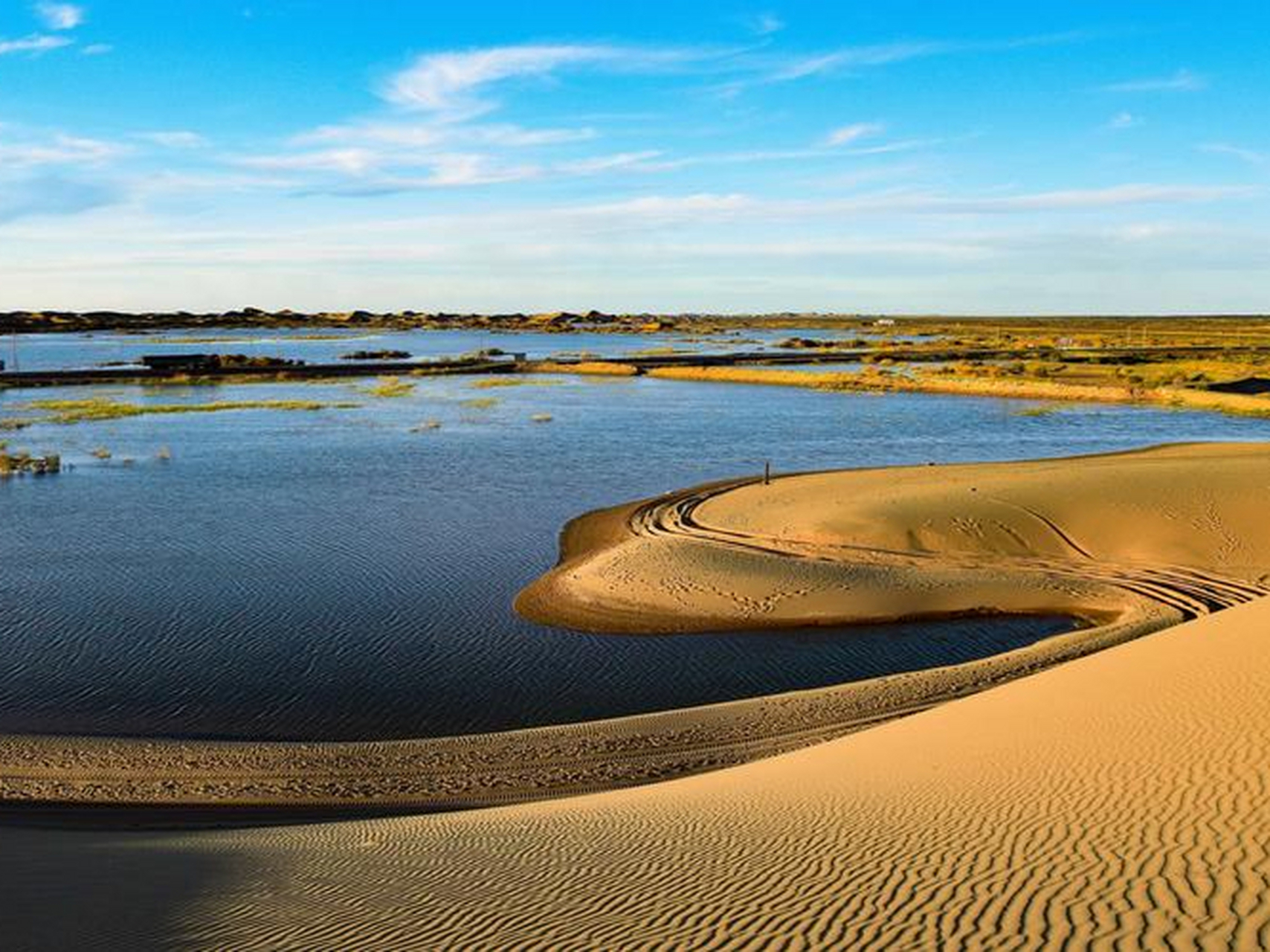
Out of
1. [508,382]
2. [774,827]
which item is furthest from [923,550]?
[508,382]

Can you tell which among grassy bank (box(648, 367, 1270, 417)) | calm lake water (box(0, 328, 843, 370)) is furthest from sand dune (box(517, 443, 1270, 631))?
calm lake water (box(0, 328, 843, 370))

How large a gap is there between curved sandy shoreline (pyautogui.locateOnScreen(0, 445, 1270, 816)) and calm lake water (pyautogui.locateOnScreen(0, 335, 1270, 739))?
98cm

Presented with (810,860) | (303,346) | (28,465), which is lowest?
(810,860)

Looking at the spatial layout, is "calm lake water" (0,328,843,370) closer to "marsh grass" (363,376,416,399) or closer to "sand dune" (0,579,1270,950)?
"marsh grass" (363,376,416,399)

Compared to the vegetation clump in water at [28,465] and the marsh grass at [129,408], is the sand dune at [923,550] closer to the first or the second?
the vegetation clump in water at [28,465]

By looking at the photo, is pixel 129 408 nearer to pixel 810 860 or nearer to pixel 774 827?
pixel 774 827

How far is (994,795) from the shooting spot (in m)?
10.1

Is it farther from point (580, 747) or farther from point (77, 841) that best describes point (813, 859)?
point (77, 841)

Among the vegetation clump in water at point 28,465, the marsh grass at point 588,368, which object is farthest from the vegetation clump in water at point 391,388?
the vegetation clump in water at point 28,465

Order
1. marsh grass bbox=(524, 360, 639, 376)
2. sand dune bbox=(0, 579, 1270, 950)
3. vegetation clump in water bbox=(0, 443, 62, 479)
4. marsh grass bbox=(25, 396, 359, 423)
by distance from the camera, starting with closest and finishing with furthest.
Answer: sand dune bbox=(0, 579, 1270, 950) → vegetation clump in water bbox=(0, 443, 62, 479) → marsh grass bbox=(25, 396, 359, 423) → marsh grass bbox=(524, 360, 639, 376)

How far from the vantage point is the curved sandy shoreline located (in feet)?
43.5

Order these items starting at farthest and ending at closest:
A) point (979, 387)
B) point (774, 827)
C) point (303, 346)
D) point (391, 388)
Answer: point (303, 346), point (391, 388), point (979, 387), point (774, 827)

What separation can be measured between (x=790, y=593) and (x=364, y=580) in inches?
380

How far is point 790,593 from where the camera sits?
2180cm
